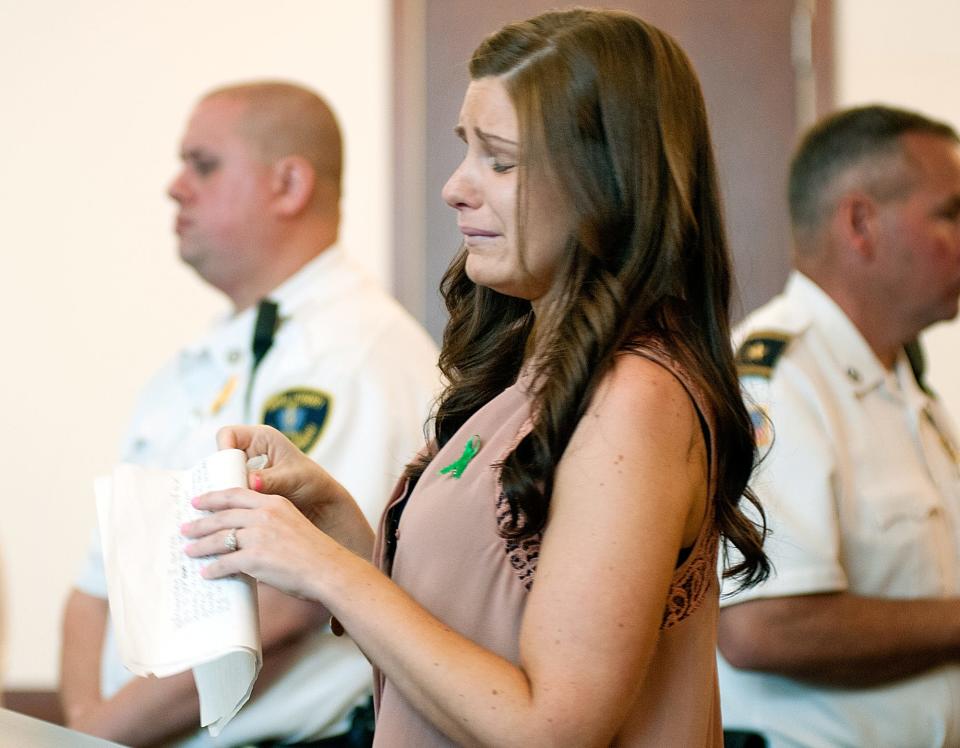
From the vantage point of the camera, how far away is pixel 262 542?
112 cm

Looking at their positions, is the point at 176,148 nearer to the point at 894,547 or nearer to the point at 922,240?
the point at 922,240

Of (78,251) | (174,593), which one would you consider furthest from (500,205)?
(78,251)

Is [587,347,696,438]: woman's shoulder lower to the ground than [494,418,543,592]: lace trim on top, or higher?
higher

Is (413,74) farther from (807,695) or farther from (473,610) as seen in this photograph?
(473,610)

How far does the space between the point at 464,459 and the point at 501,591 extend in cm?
14

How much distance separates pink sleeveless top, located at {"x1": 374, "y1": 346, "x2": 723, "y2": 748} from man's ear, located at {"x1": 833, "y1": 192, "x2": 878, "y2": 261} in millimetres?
1177

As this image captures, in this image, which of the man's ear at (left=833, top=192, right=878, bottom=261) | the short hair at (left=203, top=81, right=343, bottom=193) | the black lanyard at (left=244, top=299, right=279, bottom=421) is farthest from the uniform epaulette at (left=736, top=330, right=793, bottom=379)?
the short hair at (left=203, top=81, right=343, bottom=193)

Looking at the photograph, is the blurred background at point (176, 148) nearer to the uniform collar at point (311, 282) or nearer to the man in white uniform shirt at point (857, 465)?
the uniform collar at point (311, 282)

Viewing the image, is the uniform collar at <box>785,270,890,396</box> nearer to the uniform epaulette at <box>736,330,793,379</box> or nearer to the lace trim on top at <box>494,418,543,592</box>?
the uniform epaulette at <box>736,330,793,379</box>

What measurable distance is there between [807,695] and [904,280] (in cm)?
72

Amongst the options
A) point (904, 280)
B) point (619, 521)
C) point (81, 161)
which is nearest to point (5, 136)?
point (81, 161)

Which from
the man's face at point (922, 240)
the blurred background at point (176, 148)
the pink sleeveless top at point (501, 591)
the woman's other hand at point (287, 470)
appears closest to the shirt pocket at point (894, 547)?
the man's face at point (922, 240)

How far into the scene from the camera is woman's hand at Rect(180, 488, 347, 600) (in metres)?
1.10

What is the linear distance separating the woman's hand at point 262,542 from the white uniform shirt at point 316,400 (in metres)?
0.94
